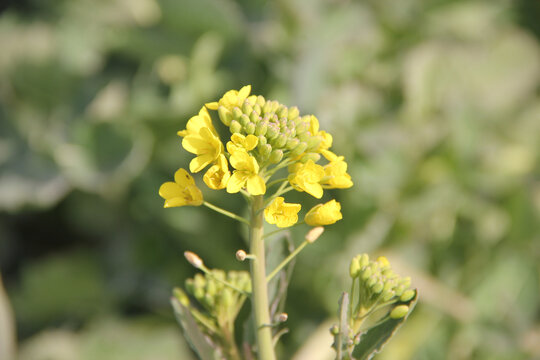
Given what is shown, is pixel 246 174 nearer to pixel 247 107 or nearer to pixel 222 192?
pixel 247 107

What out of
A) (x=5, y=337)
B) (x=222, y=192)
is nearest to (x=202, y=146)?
(x=222, y=192)

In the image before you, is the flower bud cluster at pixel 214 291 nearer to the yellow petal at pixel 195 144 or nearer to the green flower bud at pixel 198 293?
the green flower bud at pixel 198 293

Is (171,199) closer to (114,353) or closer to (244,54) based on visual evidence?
(114,353)

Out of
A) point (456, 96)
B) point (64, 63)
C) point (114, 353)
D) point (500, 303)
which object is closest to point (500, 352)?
point (500, 303)

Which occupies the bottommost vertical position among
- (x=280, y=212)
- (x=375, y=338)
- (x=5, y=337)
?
(x=375, y=338)

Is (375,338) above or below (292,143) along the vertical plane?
below

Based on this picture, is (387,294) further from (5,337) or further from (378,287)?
(5,337)

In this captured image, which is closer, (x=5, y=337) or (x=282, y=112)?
(x=282, y=112)
